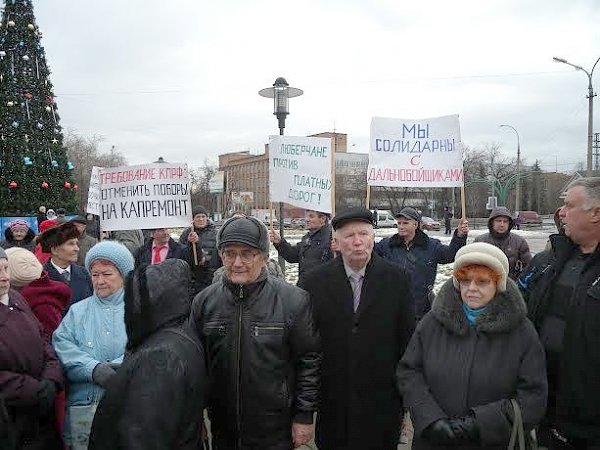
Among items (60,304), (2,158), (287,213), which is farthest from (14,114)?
(287,213)

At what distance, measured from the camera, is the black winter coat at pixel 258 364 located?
2672 mm

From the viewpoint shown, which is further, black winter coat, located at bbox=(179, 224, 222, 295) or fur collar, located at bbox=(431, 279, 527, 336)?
black winter coat, located at bbox=(179, 224, 222, 295)

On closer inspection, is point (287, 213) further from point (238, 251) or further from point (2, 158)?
point (238, 251)

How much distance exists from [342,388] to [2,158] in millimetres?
12574

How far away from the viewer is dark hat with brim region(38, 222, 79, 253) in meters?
4.59

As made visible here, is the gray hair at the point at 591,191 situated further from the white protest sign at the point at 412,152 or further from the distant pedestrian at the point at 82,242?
the distant pedestrian at the point at 82,242

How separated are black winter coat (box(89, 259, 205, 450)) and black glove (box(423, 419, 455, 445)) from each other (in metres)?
1.20

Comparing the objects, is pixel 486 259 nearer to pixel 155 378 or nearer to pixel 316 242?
pixel 155 378

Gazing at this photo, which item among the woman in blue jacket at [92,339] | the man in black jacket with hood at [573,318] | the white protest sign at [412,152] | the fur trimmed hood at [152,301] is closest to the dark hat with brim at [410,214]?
the white protest sign at [412,152]

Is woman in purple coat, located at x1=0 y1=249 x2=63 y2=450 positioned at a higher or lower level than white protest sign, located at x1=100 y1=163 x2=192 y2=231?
lower

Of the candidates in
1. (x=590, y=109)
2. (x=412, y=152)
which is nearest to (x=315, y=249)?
(x=412, y=152)

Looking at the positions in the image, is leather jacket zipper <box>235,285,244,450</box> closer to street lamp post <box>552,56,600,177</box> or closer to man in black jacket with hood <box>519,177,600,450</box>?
man in black jacket with hood <box>519,177,600,450</box>

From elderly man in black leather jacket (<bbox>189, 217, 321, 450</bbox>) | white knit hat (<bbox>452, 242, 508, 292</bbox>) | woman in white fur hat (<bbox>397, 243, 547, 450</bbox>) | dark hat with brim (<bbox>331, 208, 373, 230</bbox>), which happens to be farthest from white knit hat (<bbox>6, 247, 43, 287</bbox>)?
white knit hat (<bbox>452, 242, 508, 292</bbox>)

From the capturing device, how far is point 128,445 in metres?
1.78
